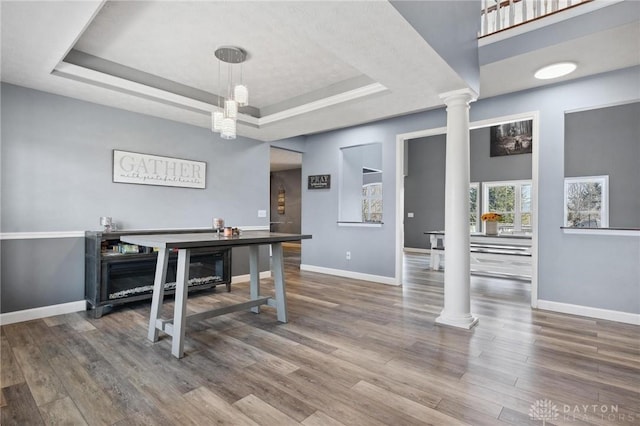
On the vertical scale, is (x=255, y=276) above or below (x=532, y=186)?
below

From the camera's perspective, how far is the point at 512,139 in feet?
25.8

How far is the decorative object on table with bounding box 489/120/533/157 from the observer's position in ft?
25.3

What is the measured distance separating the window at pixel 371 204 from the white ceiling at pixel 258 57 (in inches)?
139

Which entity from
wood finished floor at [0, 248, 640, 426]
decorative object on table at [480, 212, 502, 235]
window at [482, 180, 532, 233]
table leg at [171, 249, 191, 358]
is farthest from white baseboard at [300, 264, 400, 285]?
window at [482, 180, 532, 233]

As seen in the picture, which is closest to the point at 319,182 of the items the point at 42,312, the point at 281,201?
the point at 42,312

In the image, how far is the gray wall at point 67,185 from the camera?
9.84 ft

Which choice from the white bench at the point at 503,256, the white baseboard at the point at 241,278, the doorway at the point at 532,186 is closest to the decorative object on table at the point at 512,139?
the white bench at the point at 503,256

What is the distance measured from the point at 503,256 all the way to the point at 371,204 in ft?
10.4

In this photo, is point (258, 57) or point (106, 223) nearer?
point (258, 57)

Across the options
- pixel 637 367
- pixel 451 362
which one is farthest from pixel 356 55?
pixel 637 367

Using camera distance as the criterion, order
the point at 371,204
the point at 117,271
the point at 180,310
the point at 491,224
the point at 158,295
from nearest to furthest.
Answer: the point at 180,310
the point at 158,295
the point at 117,271
the point at 491,224
the point at 371,204

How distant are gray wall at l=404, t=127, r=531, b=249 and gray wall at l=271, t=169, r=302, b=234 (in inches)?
146

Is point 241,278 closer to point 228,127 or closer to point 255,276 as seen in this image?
point 255,276


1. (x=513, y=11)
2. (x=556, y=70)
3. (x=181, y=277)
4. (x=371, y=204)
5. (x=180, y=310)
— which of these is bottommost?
(x=180, y=310)
